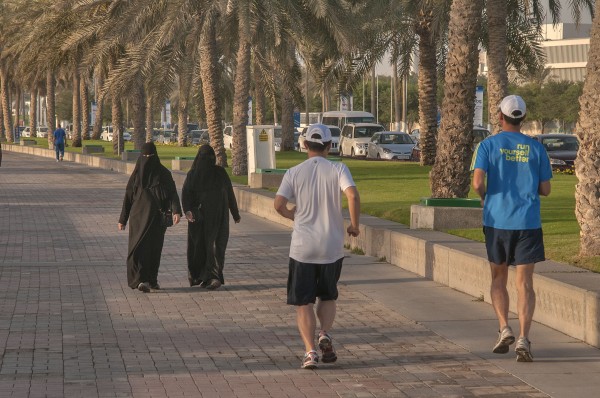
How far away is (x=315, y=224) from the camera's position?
28.6ft

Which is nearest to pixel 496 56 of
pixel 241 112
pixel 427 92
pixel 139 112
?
pixel 241 112

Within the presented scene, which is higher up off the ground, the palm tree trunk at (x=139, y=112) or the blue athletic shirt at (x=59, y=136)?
the palm tree trunk at (x=139, y=112)

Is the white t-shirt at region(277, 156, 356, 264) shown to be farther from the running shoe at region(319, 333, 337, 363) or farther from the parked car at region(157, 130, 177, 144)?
the parked car at region(157, 130, 177, 144)

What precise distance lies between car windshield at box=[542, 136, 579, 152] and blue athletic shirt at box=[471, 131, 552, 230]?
31.9 meters

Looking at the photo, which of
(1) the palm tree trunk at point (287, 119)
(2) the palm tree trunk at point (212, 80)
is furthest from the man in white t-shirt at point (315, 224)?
(1) the palm tree trunk at point (287, 119)

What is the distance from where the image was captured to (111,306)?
11891 millimetres

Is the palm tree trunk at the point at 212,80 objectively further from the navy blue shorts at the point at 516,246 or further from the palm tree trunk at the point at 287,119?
the navy blue shorts at the point at 516,246

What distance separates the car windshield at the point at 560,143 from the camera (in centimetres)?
4059

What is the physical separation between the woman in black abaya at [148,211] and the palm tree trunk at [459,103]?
6.18 meters

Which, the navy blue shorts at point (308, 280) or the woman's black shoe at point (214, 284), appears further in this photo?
the woman's black shoe at point (214, 284)

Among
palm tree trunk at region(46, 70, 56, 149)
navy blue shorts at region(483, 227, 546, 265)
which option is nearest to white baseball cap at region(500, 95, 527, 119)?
navy blue shorts at region(483, 227, 546, 265)

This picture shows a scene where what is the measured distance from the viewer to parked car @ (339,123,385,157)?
58625mm

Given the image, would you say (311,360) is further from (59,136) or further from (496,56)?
(59,136)

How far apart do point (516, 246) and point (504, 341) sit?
690mm
